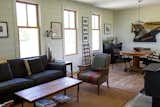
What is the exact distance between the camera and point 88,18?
680cm

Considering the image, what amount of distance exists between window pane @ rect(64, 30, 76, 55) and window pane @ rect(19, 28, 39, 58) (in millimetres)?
1281

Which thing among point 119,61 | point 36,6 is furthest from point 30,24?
point 119,61

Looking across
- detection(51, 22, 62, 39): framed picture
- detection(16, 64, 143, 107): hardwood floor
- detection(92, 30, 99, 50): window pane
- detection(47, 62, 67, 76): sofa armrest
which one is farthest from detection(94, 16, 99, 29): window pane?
detection(47, 62, 67, 76): sofa armrest

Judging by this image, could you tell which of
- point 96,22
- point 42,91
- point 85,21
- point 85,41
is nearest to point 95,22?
point 96,22

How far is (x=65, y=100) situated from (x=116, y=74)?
115 inches

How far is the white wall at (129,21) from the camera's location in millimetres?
7602

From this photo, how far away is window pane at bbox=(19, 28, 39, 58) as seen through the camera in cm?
459

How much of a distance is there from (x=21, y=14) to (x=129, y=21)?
5.66 m

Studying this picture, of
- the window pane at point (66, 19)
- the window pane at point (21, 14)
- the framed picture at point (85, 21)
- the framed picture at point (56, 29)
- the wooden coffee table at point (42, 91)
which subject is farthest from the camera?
the framed picture at point (85, 21)

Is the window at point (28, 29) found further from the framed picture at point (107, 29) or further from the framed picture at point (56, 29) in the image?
the framed picture at point (107, 29)

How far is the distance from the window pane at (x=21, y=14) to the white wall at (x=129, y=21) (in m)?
5.52

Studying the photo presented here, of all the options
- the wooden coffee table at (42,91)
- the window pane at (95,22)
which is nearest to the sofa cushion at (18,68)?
the wooden coffee table at (42,91)

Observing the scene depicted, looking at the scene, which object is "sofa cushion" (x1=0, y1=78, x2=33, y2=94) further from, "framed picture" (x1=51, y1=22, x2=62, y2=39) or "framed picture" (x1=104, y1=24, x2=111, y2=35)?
"framed picture" (x1=104, y1=24, x2=111, y2=35)

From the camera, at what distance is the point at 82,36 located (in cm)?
659
